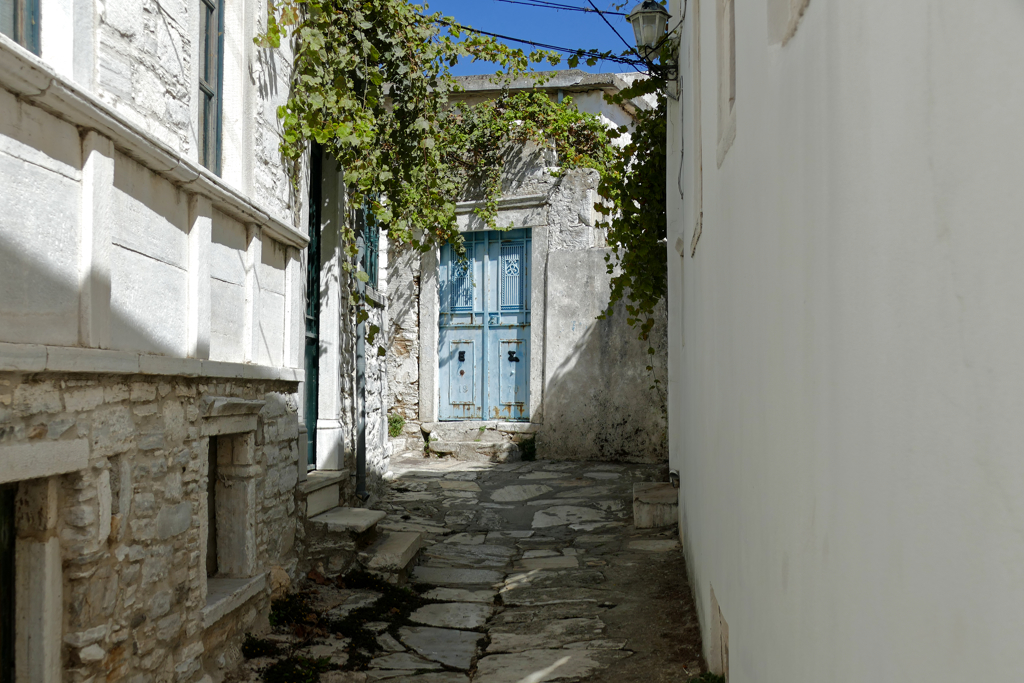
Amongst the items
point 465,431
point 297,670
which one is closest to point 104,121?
point 297,670

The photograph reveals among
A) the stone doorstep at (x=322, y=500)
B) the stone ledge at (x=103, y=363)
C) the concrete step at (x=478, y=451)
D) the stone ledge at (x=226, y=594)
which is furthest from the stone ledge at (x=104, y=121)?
the concrete step at (x=478, y=451)

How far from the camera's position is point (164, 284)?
12.7 ft

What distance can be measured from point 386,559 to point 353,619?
0.75 metres

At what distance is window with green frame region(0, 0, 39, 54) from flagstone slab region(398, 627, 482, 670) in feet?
11.5

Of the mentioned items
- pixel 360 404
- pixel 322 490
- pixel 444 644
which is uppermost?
pixel 360 404

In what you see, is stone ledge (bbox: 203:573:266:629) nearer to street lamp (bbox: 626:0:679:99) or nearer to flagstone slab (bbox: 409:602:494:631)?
flagstone slab (bbox: 409:602:494:631)

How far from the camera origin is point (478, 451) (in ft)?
39.4

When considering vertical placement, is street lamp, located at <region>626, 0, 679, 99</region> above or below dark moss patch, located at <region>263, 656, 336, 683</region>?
above

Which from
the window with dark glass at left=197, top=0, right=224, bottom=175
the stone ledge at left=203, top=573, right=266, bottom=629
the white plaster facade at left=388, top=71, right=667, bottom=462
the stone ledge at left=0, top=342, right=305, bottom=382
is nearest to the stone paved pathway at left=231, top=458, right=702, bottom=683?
the stone ledge at left=203, top=573, right=266, bottom=629

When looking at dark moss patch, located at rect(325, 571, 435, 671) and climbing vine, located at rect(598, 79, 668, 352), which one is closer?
dark moss patch, located at rect(325, 571, 435, 671)

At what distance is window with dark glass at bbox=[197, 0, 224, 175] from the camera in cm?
466

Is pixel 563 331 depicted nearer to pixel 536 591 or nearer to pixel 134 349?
pixel 536 591

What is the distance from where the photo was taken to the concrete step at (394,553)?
5832 mm

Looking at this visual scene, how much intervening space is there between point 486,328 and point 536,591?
6.85 metres
